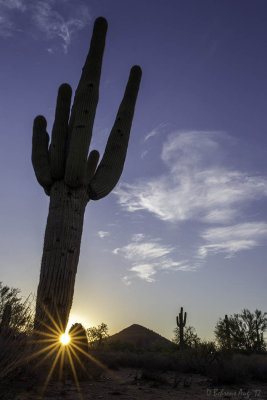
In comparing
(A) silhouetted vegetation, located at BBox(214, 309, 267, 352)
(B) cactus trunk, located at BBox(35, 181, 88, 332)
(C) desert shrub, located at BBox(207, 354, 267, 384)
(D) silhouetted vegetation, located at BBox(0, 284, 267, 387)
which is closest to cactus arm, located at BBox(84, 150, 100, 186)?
(B) cactus trunk, located at BBox(35, 181, 88, 332)

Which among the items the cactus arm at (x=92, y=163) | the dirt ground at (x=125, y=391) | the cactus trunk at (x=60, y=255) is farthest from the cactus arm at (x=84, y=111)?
the dirt ground at (x=125, y=391)

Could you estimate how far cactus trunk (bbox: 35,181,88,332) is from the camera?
5684mm

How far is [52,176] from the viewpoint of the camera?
693 cm

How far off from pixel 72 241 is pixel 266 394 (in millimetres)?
5295

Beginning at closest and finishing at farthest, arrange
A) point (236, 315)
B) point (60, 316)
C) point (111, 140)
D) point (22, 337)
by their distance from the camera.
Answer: point (22, 337) < point (60, 316) < point (111, 140) < point (236, 315)

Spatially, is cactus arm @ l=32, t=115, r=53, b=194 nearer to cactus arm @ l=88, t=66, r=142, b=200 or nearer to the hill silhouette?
cactus arm @ l=88, t=66, r=142, b=200

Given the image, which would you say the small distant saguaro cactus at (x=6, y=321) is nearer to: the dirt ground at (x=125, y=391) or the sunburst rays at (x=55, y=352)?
the sunburst rays at (x=55, y=352)

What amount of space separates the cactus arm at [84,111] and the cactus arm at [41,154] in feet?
2.09

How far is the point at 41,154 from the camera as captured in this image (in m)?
7.32

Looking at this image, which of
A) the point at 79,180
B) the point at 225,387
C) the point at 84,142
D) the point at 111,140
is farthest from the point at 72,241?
the point at 225,387

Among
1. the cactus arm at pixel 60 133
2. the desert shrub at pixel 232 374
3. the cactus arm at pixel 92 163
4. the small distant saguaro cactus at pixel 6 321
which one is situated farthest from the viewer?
the cactus arm at pixel 92 163

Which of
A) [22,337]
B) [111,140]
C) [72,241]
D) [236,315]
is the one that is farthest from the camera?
[236,315]

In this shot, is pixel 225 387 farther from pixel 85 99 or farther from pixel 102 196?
pixel 85 99

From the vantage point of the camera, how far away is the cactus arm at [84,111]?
21.6 ft
